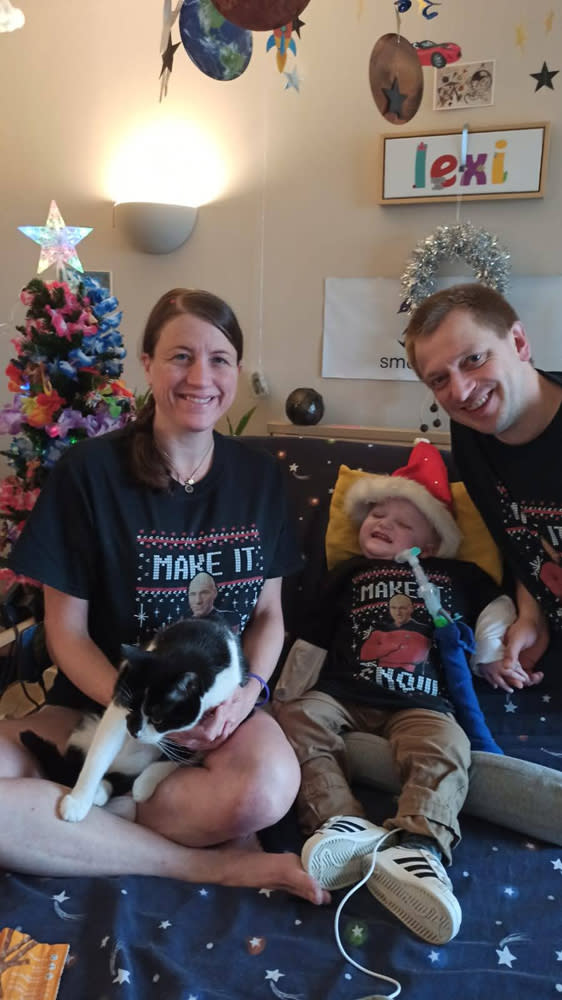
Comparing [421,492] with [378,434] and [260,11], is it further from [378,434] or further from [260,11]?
[260,11]

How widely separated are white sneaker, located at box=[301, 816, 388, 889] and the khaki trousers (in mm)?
76

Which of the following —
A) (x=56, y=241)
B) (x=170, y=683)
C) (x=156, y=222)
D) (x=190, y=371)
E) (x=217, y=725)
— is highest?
(x=156, y=222)

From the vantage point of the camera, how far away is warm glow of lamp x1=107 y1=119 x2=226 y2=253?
3021mm

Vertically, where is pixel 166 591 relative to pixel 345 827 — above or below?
above

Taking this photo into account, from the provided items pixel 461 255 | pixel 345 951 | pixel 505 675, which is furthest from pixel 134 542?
pixel 461 255

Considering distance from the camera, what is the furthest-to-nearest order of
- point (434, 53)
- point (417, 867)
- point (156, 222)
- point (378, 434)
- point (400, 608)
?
point (156, 222), point (378, 434), point (434, 53), point (400, 608), point (417, 867)

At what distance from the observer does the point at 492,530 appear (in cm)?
171

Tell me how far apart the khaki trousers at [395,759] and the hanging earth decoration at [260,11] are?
148 centimetres

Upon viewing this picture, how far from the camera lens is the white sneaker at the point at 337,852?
4.08 ft

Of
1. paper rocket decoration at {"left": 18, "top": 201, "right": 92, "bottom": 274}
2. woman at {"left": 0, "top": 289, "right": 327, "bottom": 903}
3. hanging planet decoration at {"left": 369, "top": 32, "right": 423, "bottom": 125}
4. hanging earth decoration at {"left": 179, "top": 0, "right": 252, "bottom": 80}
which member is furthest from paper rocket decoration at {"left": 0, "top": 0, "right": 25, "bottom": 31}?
woman at {"left": 0, "top": 289, "right": 327, "bottom": 903}

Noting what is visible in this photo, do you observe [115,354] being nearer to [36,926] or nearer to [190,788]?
[190,788]

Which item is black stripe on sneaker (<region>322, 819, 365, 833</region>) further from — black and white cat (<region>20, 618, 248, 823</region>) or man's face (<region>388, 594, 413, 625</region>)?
man's face (<region>388, 594, 413, 625</region>)

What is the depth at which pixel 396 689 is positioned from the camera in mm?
1596

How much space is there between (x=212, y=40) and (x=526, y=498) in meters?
1.38
